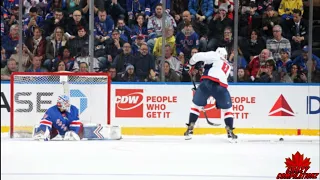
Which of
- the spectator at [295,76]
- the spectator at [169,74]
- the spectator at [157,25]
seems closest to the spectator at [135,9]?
the spectator at [157,25]

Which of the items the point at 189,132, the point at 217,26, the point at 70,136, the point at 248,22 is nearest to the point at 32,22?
the point at 70,136

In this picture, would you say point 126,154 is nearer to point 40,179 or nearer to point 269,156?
point 269,156

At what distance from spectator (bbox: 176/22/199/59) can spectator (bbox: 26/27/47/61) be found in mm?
1781

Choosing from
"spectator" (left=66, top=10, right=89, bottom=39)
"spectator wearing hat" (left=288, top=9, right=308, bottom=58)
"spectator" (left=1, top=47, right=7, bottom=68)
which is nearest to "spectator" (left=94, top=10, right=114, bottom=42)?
"spectator" (left=66, top=10, right=89, bottom=39)

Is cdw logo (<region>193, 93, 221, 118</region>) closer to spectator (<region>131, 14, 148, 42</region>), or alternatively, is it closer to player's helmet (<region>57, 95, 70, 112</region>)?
spectator (<region>131, 14, 148, 42</region>)

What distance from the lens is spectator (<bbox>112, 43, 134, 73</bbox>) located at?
10.2 meters

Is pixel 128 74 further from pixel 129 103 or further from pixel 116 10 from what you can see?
pixel 116 10

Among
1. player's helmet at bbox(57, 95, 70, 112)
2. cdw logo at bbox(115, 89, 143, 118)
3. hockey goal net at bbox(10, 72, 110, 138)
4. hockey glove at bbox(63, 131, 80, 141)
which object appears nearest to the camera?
player's helmet at bbox(57, 95, 70, 112)

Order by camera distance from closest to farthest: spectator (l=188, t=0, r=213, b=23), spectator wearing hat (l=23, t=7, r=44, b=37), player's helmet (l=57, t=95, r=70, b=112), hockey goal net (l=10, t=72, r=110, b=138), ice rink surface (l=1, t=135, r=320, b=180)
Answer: ice rink surface (l=1, t=135, r=320, b=180) < player's helmet (l=57, t=95, r=70, b=112) < hockey goal net (l=10, t=72, r=110, b=138) < spectator wearing hat (l=23, t=7, r=44, b=37) < spectator (l=188, t=0, r=213, b=23)

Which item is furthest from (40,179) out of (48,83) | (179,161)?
(48,83)

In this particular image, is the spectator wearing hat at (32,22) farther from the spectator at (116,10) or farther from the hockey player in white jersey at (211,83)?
the hockey player in white jersey at (211,83)

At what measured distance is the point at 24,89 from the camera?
31.3ft

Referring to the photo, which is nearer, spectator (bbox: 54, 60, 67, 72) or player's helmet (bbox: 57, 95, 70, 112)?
player's helmet (bbox: 57, 95, 70, 112)

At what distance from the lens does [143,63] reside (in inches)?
403
